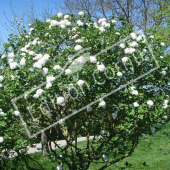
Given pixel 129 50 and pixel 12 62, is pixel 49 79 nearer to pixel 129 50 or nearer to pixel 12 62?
pixel 12 62

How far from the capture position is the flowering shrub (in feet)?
9.50

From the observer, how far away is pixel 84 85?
9.50 ft

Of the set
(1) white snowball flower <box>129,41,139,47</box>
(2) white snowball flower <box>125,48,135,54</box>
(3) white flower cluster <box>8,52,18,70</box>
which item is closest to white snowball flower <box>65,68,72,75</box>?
(3) white flower cluster <box>8,52,18,70</box>

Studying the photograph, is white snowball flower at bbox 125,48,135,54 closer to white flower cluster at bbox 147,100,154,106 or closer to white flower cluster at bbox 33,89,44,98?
white flower cluster at bbox 147,100,154,106

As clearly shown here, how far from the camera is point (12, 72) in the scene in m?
3.16

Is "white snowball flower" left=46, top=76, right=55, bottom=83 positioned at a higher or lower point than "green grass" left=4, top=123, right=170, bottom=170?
higher

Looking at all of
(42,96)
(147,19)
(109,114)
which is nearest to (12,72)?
(42,96)

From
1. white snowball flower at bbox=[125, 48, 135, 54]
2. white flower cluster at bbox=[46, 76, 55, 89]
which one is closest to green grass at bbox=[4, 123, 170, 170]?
white flower cluster at bbox=[46, 76, 55, 89]

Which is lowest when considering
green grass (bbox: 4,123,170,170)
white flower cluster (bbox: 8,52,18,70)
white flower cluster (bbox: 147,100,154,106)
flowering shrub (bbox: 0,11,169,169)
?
green grass (bbox: 4,123,170,170)

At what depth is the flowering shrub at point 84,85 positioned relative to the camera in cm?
289

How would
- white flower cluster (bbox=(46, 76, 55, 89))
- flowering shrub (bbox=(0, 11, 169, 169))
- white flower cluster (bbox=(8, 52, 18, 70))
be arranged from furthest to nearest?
white flower cluster (bbox=(8, 52, 18, 70)), flowering shrub (bbox=(0, 11, 169, 169)), white flower cluster (bbox=(46, 76, 55, 89))

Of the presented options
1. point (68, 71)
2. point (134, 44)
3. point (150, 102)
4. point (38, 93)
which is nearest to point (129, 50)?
point (134, 44)

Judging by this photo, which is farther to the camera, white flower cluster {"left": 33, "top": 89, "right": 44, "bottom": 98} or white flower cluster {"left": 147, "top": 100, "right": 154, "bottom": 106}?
white flower cluster {"left": 147, "top": 100, "right": 154, "bottom": 106}

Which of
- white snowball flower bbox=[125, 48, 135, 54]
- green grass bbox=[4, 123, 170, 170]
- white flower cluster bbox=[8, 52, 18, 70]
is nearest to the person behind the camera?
white flower cluster bbox=[8, 52, 18, 70]
